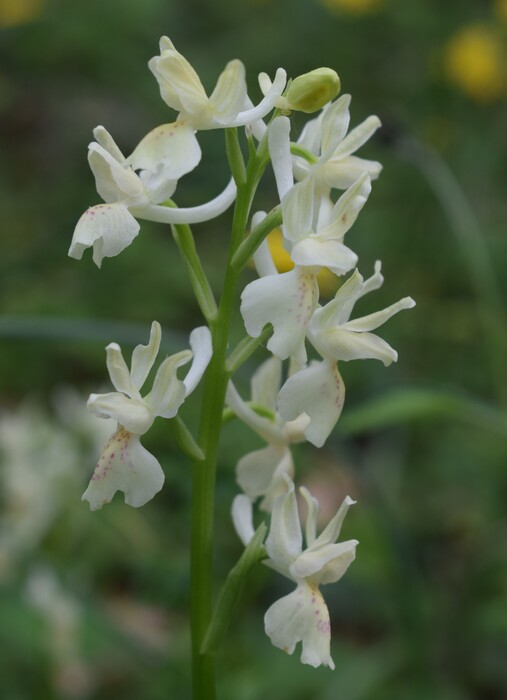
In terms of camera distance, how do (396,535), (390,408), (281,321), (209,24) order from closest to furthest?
(281,321) < (390,408) < (396,535) < (209,24)

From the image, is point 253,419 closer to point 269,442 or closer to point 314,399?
point 269,442

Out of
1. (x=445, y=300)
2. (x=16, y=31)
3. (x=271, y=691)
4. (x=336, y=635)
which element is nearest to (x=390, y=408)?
(x=271, y=691)

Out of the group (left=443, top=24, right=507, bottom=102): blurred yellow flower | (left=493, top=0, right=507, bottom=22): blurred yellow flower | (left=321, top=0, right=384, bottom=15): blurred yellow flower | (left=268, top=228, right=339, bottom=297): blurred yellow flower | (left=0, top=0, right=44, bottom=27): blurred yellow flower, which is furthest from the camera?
(left=0, top=0, right=44, bottom=27): blurred yellow flower

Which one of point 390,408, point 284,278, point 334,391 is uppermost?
point 284,278

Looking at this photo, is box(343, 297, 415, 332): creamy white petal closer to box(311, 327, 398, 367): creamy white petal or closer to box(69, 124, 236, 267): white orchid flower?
box(311, 327, 398, 367): creamy white petal

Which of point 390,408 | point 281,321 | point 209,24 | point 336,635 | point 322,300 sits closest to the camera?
point 281,321

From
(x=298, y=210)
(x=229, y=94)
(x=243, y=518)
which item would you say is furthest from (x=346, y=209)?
(x=243, y=518)

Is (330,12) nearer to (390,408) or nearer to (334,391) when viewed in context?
(390,408)

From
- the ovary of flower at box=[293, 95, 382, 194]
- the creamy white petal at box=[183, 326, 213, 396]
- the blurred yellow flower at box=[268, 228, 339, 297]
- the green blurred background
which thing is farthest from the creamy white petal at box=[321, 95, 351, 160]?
the blurred yellow flower at box=[268, 228, 339, 297]
